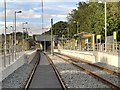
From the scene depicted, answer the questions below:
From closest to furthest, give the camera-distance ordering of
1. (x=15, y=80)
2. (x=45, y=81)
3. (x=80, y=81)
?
(x=80, y=81)
(x=45, y=81)
(x=15, y=80)

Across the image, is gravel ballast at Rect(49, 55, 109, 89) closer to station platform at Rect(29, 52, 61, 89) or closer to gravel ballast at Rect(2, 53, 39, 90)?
station platform at Rect(29, 52, 61, 89)

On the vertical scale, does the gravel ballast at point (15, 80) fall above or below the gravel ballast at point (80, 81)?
below

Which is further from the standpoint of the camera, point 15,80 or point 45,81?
point 15,80

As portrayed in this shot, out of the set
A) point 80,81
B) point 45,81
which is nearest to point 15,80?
point 45,81

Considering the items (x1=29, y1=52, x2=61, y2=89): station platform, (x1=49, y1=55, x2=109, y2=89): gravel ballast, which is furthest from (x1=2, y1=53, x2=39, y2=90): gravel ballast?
(x1=49, y1=55, x2=109, y2=89): gravel ballast

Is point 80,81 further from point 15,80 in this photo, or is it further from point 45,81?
point 15,80

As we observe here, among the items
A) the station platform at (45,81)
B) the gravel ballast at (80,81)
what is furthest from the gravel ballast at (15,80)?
the gravel ballast at (80,81)

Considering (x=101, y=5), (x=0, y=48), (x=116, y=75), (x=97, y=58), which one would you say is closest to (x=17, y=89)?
(x=0, y=48)

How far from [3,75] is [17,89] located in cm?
421

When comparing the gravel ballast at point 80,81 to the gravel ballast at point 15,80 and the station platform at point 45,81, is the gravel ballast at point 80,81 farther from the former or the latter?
the gravel ballast at point 15,80

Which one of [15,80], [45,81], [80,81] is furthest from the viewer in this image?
[15,80]

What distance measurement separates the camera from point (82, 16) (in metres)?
120

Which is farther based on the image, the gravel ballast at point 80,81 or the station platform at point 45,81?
the station platform at point 45,81

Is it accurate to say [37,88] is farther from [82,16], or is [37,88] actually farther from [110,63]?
[82,16]
